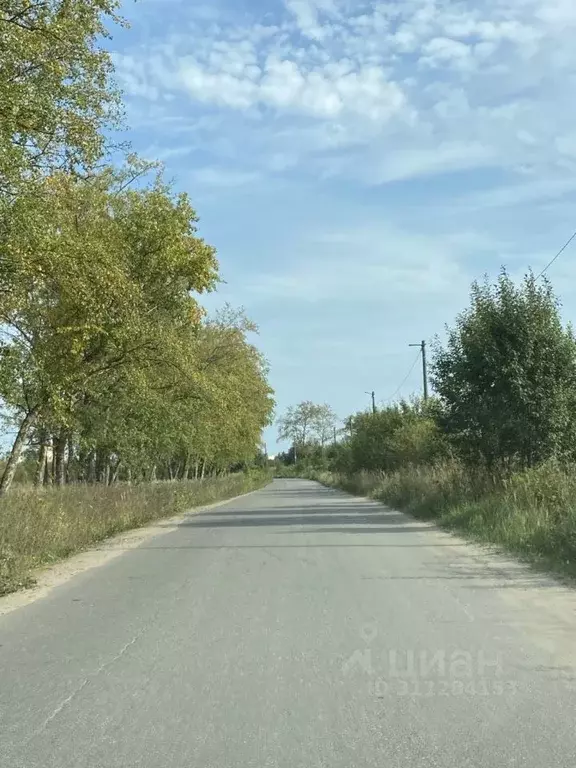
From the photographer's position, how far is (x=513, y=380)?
22000 millimetres

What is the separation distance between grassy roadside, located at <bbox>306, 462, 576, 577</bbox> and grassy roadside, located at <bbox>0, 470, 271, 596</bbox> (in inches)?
340

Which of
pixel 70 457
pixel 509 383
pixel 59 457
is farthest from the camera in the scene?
pixel 70 457

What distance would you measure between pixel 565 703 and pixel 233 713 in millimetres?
2458

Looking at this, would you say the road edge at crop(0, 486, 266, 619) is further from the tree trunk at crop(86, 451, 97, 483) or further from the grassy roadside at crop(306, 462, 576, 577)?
the tree trunk at crop(86, 451, 97, 483)

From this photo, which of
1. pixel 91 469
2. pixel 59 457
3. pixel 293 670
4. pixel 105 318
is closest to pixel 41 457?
pixel 59 457

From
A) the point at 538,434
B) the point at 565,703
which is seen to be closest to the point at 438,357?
the point at 538,434

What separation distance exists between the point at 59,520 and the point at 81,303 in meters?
4.98

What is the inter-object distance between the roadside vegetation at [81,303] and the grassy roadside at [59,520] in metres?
0.06

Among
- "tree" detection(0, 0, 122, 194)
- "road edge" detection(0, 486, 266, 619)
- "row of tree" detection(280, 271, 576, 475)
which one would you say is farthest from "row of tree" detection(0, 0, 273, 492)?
"row of tree" detection(280, 271, 576, 475)

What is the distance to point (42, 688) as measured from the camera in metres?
6.57

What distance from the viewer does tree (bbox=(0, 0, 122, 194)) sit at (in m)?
9.62

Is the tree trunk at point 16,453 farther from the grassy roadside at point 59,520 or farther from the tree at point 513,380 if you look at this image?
the tree at point 513,380

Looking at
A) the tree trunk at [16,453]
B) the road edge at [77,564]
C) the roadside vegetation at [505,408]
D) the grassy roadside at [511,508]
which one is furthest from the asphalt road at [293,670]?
the roadside vegetation at [505,408]

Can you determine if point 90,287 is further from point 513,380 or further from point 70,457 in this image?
point 70,457
